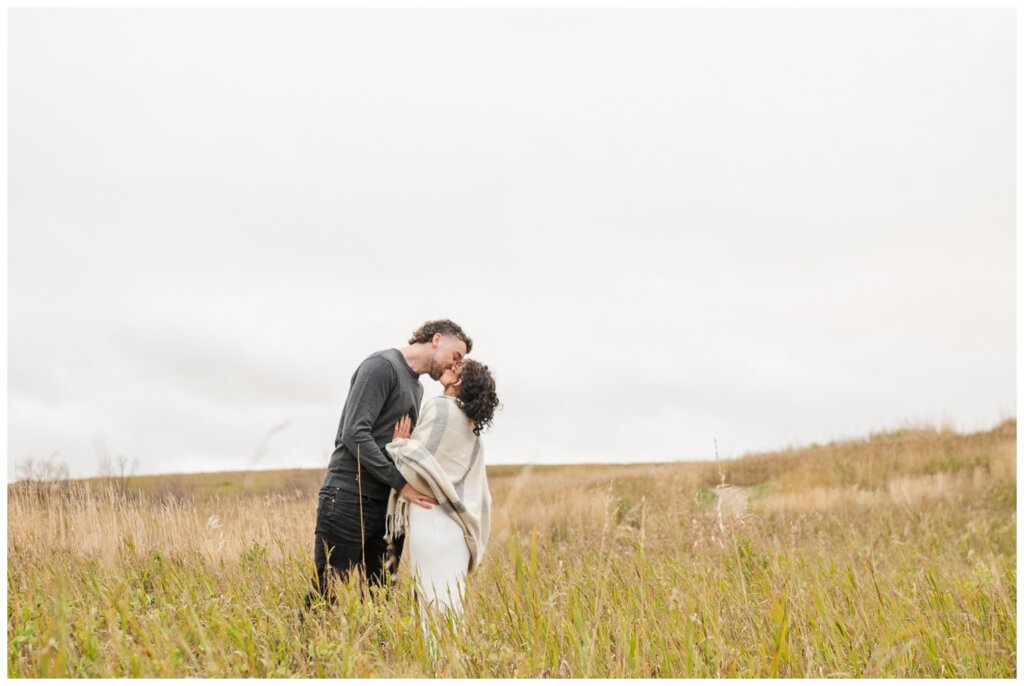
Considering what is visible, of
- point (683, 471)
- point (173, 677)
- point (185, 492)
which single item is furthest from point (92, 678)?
point (683, 471)

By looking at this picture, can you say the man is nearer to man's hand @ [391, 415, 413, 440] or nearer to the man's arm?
the man's arm

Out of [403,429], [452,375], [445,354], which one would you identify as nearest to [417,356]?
[445,354]

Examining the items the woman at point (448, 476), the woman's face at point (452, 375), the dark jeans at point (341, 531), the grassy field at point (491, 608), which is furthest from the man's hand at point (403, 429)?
the grassy field at point (491, 608)

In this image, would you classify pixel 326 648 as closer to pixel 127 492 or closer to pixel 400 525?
pixel 400 525

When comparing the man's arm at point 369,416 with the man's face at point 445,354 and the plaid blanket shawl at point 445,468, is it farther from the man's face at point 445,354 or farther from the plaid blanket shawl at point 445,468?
the man's face at point 445,354

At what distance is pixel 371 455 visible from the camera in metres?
4.36

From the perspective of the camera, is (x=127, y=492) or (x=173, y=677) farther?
(x=127, y=492)

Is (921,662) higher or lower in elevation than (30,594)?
lower

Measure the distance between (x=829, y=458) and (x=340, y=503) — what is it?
16919mm

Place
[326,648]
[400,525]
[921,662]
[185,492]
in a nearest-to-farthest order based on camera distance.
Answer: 1. [326,648]
2. [921,662]
3. [400,525]
4. [185,492]

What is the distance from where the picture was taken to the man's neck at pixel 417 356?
15.8 ft

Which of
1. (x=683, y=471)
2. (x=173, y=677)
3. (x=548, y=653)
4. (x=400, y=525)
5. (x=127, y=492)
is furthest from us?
(x=683, y=471)

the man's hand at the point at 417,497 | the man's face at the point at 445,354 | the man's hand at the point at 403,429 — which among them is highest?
the man's face at the point at 445,354

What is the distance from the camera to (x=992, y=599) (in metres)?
4.54
